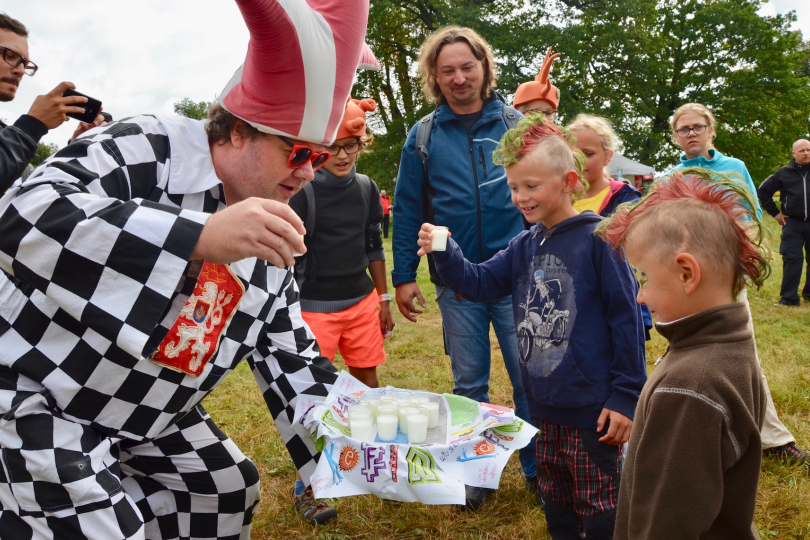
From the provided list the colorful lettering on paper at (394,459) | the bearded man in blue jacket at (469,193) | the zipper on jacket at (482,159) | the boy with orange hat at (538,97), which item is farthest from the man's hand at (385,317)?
the colorful lettering on paper at (394,459)

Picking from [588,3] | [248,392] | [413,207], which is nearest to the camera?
[413,207]

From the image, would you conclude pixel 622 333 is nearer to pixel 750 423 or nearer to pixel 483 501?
pixel 750 423

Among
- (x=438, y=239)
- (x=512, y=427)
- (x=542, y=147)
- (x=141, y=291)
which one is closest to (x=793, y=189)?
(x=542, y=147)

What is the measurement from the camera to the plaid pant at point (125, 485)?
1.45 meters

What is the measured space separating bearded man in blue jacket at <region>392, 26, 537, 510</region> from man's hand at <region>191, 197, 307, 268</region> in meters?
1.95

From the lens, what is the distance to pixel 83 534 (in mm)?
1453

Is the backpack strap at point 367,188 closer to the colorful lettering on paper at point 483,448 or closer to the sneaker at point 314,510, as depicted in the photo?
the sneaker at point 314,510

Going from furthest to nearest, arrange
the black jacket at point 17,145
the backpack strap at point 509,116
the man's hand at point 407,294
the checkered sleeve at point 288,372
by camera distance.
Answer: the man's hand at point 407,294
the backpack strap at point 509,116
the black jacket at point 17,145
the checkered sleeve at point 288,372

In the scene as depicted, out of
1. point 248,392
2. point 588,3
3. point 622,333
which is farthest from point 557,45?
point 622,333

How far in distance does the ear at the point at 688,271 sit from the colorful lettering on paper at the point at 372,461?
2.86 feet

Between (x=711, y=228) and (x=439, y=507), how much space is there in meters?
2.08

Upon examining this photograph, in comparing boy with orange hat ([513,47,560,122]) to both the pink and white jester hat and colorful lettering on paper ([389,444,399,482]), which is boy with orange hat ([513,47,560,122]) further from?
colorful lettering on paper ([389,444,399,482])

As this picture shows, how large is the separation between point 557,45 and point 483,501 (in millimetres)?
20712

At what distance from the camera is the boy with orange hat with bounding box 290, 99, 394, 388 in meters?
3.37
